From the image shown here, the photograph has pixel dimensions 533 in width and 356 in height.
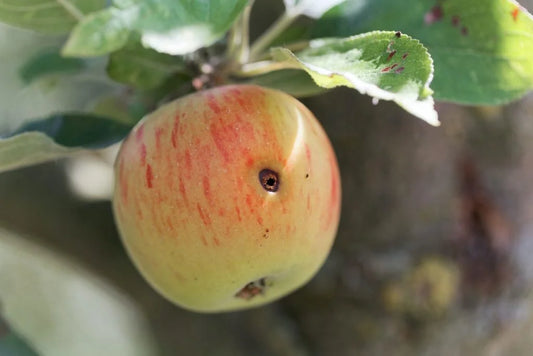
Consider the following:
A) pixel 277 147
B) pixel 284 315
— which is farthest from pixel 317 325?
pixel 277 147

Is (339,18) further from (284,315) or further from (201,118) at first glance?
(284,315)

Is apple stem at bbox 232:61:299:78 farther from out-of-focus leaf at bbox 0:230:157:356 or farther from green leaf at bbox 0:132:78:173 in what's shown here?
out-of-focus leaf at bbox 0:230:157:356

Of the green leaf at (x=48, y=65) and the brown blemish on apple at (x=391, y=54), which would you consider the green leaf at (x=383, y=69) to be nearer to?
the brown blemish on apple at (x=391, y=54)

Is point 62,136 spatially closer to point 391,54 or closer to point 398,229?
point 391,54

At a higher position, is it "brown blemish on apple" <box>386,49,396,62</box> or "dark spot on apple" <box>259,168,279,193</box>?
A: "brown blemish on apple" <box>386,49,396,62</box>

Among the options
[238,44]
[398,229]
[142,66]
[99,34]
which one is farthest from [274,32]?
[398,229]

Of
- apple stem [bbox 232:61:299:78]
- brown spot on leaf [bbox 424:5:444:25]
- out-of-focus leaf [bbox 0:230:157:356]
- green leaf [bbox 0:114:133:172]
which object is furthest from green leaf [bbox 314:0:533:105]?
out-of-focus leaf [bbox 0:230:157:356]
